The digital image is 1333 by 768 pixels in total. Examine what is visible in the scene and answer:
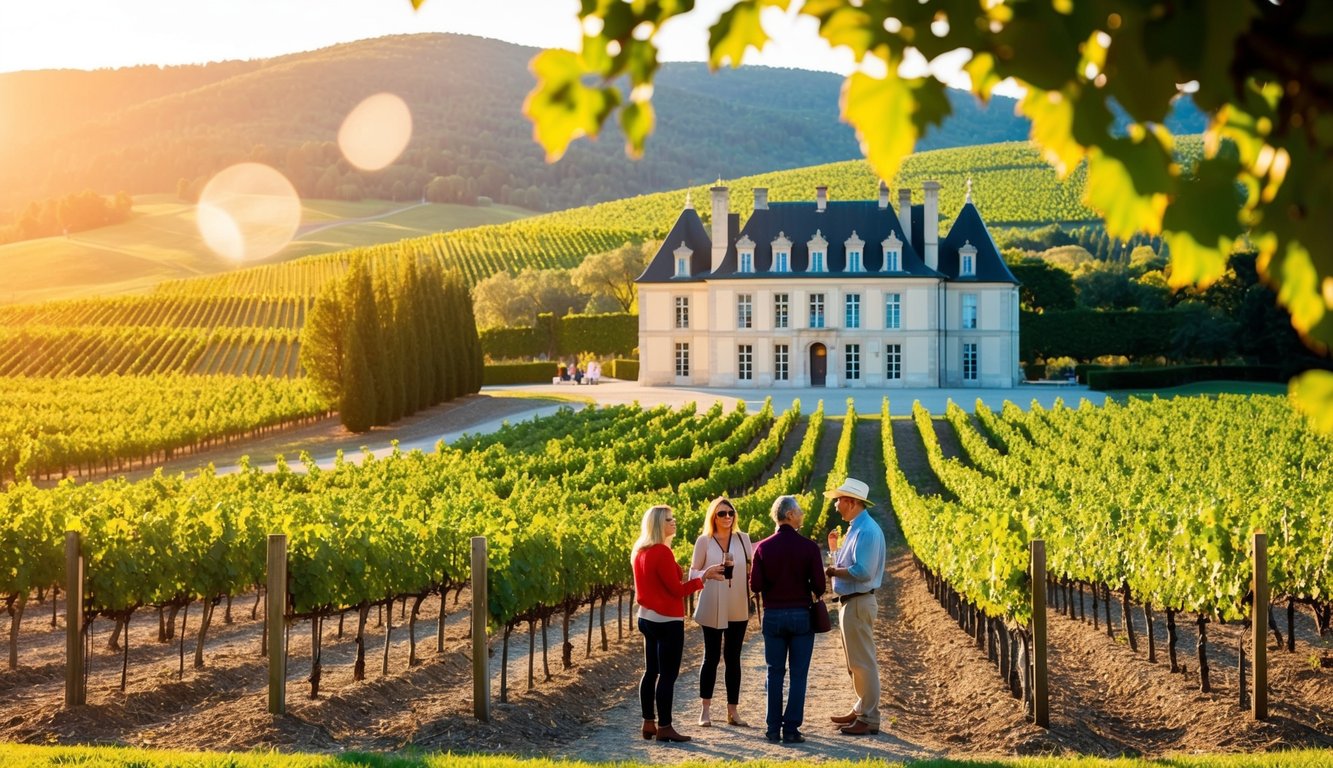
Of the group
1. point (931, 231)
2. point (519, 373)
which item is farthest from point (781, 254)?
point (519, 373)

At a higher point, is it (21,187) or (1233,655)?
(21,187)

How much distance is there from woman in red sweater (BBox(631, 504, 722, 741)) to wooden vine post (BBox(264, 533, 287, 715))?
2.35m

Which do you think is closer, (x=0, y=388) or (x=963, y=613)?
(x=963, y=613)

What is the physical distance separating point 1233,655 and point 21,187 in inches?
7605

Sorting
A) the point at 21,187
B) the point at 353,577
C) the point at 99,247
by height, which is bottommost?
the point at 353,577

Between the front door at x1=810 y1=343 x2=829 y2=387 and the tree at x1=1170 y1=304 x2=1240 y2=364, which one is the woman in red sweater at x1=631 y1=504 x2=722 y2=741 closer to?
the front door at x1=810 y1=343 x2=829 y2=387

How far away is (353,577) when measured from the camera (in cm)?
1123

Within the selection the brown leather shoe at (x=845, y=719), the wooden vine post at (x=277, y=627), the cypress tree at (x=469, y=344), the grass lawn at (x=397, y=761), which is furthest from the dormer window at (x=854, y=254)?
the grass lawn at (x=397, y=761)

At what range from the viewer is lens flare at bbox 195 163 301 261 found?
451ft

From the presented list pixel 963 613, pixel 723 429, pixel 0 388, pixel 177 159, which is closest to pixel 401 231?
pixel 177 159

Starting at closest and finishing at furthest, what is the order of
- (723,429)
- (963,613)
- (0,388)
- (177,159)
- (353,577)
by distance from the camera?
(353,577) → (963,613) → (723,429) → (0,388) → (177,159)

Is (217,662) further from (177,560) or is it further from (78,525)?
(78,525)

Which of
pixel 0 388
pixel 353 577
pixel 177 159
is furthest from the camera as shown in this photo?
pixel 177 159

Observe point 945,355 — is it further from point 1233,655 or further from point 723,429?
point 1233,655
